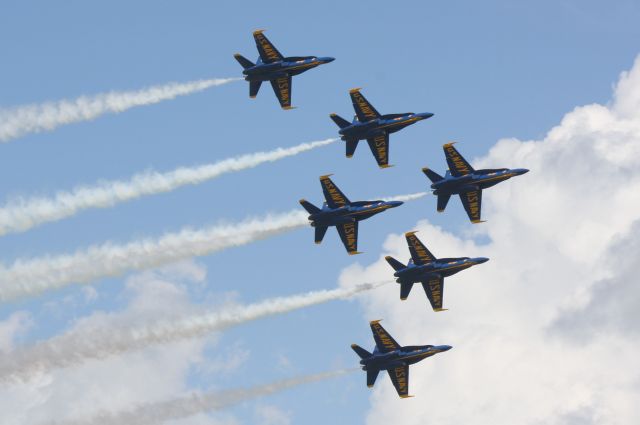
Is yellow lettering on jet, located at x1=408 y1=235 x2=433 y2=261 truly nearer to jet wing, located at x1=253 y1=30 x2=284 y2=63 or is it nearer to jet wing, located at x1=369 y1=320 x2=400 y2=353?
jet wing, located at x1=369 y1=320 x2=400 y2=353

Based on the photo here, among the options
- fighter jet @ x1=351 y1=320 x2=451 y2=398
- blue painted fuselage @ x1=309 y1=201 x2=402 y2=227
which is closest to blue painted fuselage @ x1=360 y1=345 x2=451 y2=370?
fighter jet @ x1=351 y1=320 x2=451 y2=398

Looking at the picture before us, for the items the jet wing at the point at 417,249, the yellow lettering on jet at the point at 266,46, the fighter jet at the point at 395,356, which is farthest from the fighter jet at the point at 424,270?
the yellow lettering on jet at the point at 266,46

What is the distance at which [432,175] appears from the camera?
19938cm

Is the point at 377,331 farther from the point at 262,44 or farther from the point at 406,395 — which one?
the point at 262,44

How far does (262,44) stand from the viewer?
19738cm

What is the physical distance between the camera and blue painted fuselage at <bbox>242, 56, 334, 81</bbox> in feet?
644

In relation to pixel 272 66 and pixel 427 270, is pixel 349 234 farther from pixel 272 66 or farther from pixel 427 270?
pixel 272 66

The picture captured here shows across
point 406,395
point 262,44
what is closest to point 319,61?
point 262,44

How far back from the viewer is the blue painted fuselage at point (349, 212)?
642 ft

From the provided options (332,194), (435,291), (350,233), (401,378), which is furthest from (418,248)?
(401,378)

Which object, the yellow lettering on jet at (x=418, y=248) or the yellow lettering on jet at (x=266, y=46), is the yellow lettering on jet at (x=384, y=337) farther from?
the yellow lettering on jet at (x=266, y=46)

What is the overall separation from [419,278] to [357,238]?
7283 mm

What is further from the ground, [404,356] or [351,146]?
[351,146]

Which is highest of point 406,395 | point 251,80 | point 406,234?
point 251,80
